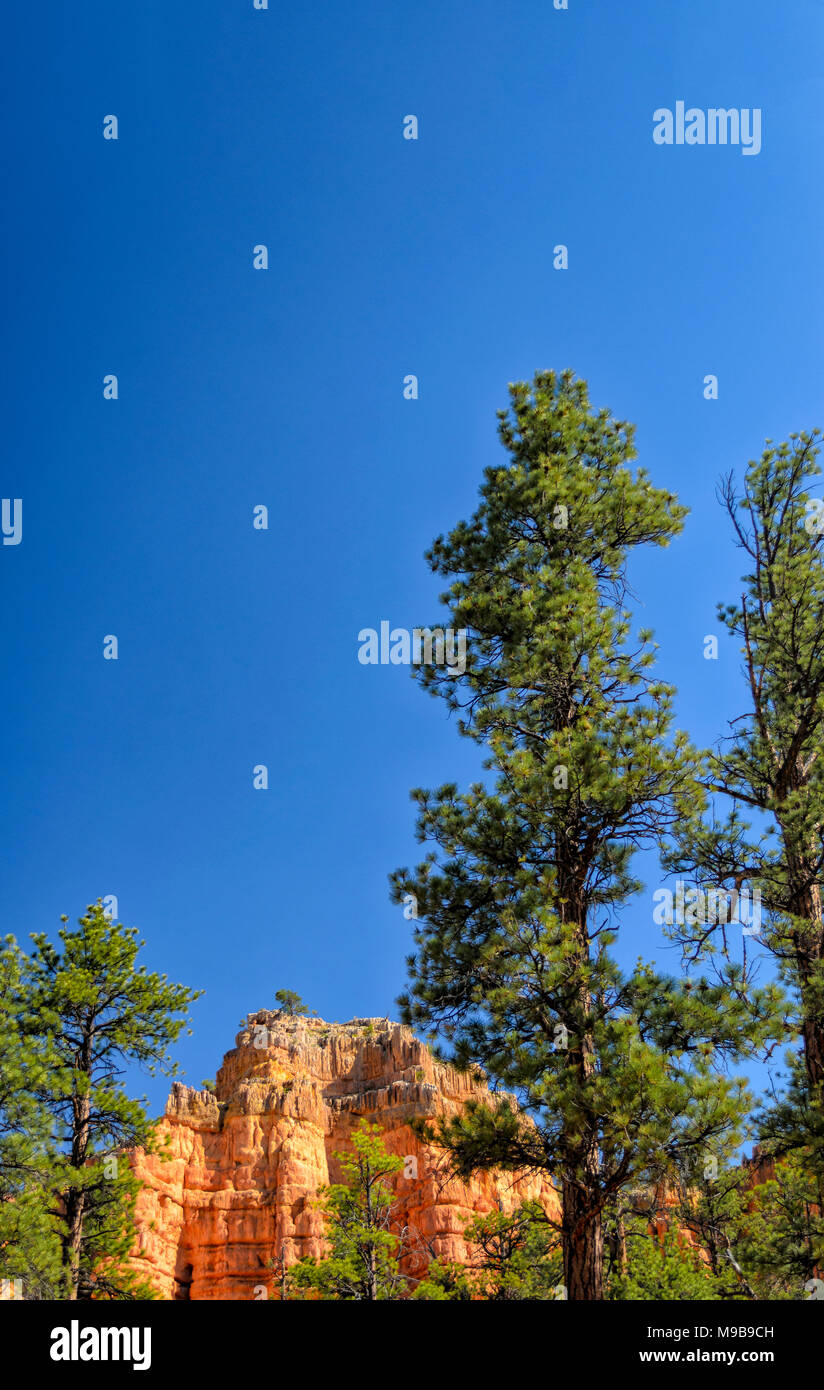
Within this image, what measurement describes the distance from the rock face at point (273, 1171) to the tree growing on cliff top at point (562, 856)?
37.1 m

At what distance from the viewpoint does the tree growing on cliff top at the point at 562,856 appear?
34.4ft

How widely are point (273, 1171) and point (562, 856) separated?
48358mm

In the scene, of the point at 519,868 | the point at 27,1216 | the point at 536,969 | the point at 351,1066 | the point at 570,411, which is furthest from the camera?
the point at 351,1066

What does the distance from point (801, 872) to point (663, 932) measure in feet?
7.83

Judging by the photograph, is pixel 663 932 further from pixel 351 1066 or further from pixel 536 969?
pixel 351 1066

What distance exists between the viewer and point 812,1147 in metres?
12.0

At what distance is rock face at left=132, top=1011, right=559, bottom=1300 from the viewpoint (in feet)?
Answer: 162

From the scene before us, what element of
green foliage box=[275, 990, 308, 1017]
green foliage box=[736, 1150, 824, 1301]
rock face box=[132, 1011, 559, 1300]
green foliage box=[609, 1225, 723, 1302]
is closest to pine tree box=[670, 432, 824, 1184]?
green foliage box=[736, 1150, 824, 1301]

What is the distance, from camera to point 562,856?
12.8m

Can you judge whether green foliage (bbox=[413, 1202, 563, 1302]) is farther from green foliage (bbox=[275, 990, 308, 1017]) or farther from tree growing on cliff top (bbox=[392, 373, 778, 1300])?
green foliage (bbox=[275, 990, 308, 1017])

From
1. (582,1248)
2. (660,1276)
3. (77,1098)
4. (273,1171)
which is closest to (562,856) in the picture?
(582,1248)

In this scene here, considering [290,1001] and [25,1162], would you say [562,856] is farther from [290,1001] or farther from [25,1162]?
[290,1001]

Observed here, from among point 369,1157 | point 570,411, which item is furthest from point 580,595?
point 369,1157

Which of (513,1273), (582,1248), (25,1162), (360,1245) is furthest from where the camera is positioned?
(360,1245)
